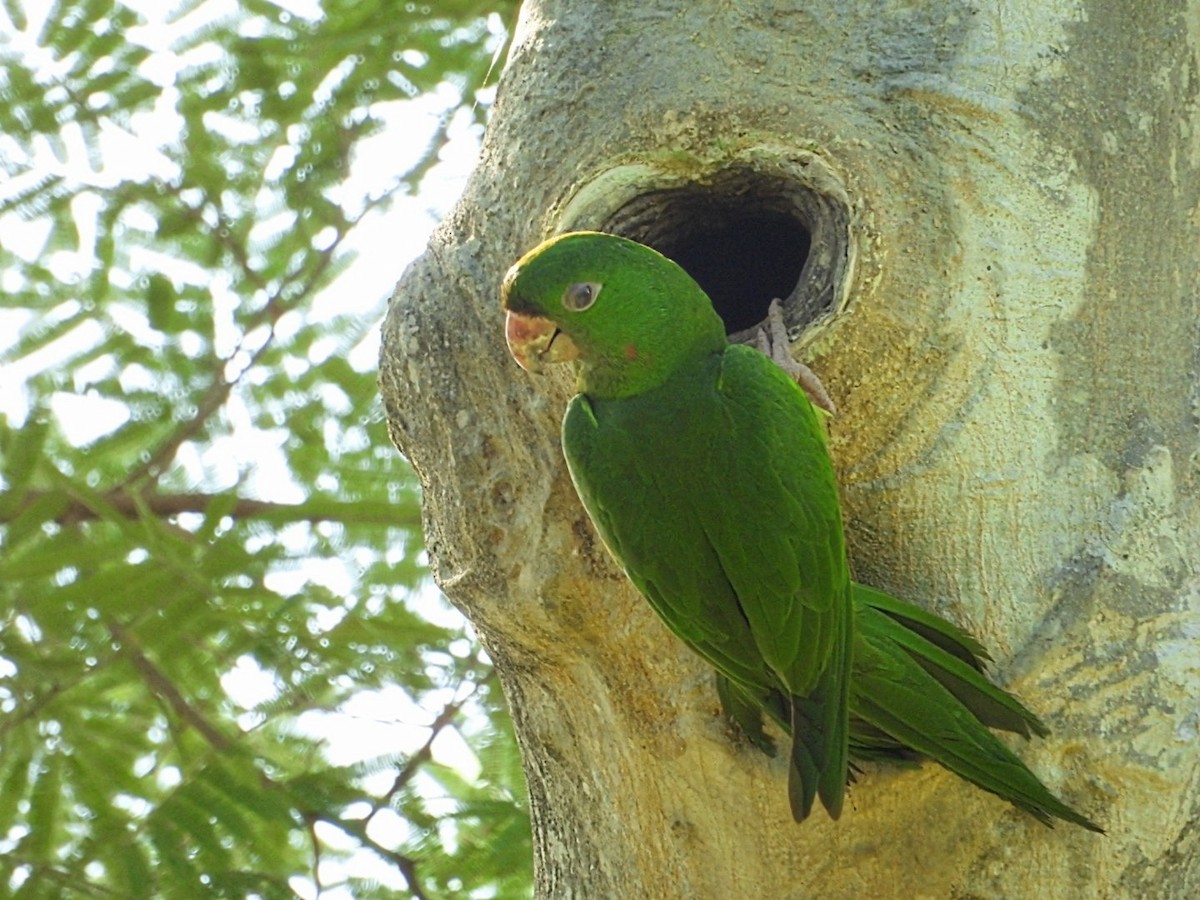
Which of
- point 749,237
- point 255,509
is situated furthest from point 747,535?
point 255,509

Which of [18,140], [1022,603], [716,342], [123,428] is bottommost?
[1022,603]

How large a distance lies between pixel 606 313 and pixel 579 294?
0.06m

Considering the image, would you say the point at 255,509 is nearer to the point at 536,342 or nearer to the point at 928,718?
the point at 536,342

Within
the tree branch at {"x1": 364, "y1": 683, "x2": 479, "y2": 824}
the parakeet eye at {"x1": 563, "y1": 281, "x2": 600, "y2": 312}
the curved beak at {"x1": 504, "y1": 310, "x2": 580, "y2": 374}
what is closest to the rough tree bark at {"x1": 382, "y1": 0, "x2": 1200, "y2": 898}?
the curved beak at {"x1": 504, "y1": 310, "x2": 580, "y2": 374}

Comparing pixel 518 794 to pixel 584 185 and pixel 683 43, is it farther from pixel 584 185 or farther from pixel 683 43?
pixel 683 43

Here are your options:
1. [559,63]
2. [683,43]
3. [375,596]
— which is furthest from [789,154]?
[375,596]

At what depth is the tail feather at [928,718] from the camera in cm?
202

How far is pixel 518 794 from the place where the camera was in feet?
12.1

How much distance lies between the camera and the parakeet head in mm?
2197

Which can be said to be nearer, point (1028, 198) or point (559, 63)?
point (1028, 198)

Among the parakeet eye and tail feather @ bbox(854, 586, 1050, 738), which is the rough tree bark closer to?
tail feather @ bbox(854, 586, 1050, 738)

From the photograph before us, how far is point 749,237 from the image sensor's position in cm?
289

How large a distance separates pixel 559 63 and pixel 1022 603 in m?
1.40

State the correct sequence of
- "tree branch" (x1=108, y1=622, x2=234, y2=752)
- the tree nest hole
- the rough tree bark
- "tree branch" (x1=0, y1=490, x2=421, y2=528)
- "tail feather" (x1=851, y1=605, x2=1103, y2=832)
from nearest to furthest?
"tail feather" (x1=851, y1=605, x2=1103, y2=832)
the rough tree bark
the tree nest hole
"tree branch" (x1=108, y1=622, x2=234, y2=752)
"tree branch" (x1=0, y1=490, x2=421, y2=528)
